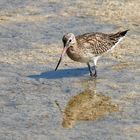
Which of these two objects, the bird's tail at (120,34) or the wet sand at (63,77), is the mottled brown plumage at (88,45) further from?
the wet sand at (63,77)

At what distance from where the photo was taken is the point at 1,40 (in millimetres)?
15344

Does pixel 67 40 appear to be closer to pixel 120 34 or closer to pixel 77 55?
pixel 77 55

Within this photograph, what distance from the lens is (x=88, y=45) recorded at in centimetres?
1403

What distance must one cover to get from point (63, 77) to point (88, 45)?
2.95 ft

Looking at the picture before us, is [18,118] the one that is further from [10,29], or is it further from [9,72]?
[10,29]

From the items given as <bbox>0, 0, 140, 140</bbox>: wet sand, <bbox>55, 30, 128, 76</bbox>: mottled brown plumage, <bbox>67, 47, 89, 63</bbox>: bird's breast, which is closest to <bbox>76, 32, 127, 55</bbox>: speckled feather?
<bbox>55, 30, 128, 76</bbox>: mottled brown plumage

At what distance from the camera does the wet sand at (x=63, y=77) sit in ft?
36.7

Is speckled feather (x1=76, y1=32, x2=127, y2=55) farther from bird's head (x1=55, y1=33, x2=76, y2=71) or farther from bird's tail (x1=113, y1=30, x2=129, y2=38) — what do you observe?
bird's head (x1=55, y1=33, x2=76, y2=71)

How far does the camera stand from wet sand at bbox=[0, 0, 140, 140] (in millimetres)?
11180

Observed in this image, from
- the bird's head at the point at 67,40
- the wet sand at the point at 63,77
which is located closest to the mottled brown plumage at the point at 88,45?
the bird's head at the point at 67,40

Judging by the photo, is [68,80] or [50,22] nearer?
[68,80]

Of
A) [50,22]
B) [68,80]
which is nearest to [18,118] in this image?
[68,80]

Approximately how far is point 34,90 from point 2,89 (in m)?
0.53

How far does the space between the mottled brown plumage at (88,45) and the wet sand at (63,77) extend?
0.26 metres
